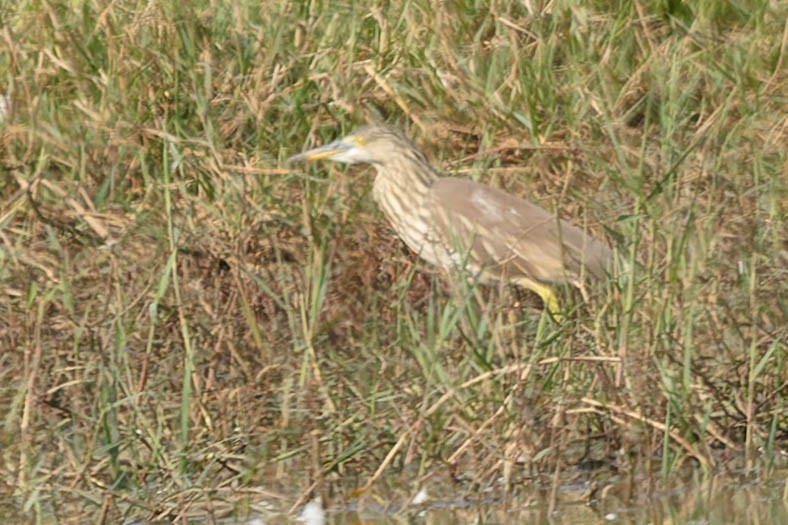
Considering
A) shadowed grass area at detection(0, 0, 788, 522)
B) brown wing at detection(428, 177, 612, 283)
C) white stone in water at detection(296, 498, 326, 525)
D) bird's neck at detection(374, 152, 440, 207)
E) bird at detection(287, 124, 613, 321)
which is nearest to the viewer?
white stone in water at detection(296, 498, 326, 525)

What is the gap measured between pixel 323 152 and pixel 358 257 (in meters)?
0.60

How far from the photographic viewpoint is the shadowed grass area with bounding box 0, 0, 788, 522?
5.50m

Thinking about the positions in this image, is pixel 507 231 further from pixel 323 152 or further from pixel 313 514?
pixel 313 514

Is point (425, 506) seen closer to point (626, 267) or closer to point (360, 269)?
point (626, 267)

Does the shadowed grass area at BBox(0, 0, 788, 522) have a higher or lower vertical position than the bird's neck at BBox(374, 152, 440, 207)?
higher

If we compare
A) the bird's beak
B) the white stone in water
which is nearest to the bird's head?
the bird's beak

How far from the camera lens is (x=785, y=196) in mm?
7250

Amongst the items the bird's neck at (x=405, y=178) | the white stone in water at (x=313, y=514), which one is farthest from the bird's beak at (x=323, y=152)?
the white stone in water at (x=313, y=514)

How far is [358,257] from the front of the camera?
7277 millimetres

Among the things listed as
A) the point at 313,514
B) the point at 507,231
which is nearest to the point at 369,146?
the point at 507,231

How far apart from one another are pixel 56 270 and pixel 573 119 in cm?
207

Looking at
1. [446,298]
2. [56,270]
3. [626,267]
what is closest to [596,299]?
[626,267]

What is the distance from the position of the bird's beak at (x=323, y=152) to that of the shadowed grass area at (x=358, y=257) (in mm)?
60

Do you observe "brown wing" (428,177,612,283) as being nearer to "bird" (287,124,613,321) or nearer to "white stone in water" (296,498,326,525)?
"bird" (287,124,613,321)
